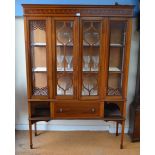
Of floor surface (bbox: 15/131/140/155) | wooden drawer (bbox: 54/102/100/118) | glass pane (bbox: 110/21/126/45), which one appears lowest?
floor surface (bbox: 15/131/140/155)

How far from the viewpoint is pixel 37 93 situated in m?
2.06

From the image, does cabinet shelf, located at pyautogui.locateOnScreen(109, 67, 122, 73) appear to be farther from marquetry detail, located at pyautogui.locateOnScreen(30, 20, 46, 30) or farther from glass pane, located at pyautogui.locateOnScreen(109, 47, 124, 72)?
marquetry detail, located at pyautogui.locateOnScreen(30, 20, 46, 30)

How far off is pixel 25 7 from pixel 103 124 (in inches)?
70.7

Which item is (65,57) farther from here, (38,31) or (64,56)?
(38,31)

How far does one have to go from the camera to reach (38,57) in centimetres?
201

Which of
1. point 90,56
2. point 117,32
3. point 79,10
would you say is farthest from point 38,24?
point 117,32

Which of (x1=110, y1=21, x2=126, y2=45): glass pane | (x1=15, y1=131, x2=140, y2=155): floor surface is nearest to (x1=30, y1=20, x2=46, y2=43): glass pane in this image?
(x1=110, y1=21, x2=126, y2=45): glass pane

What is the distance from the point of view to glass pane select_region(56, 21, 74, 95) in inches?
75.5

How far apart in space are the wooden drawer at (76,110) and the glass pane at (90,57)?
14 cm

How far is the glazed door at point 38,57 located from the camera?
1924mm

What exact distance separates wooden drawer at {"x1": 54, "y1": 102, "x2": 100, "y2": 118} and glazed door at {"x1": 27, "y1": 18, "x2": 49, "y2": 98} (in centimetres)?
22
